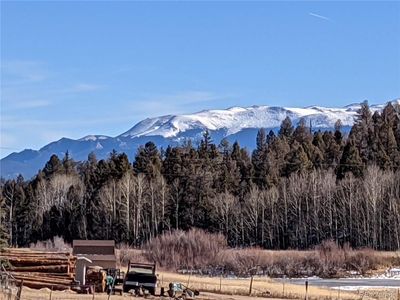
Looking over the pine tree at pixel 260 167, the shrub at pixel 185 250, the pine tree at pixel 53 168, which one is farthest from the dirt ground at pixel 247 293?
the pine tree at pixel 53 168

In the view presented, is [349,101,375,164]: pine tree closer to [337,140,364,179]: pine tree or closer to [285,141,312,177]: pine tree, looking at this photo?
[337,140,364,179]: pine tree

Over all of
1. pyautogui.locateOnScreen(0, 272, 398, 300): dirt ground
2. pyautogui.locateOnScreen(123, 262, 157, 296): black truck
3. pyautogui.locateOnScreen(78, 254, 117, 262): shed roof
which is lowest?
pyautogui.locateOnScreen(0, 272, 398, 300): dirt ground

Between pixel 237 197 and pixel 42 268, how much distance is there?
82.3 metres

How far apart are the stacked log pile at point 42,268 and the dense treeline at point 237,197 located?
222 feet

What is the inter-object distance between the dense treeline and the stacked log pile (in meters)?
67.6

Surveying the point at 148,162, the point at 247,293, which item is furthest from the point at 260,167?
the point at 247,293

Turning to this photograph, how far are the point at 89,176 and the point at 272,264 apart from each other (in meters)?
57.5

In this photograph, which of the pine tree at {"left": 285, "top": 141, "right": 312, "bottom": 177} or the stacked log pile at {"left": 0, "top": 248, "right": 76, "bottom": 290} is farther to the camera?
the pine tree at {"left": 285, "top": 141, "right": 312, "bottom": 177}

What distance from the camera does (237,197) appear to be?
138000 millimetres

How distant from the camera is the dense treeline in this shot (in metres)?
127

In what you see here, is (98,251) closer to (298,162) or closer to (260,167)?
(298,162)

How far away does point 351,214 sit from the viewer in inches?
4970

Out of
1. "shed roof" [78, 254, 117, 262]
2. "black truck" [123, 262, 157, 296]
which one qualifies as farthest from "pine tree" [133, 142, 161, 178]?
"black truck" [123, 262, 157, 296]

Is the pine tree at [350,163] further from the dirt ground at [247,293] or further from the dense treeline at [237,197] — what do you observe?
the dirt ground at [247,293]
